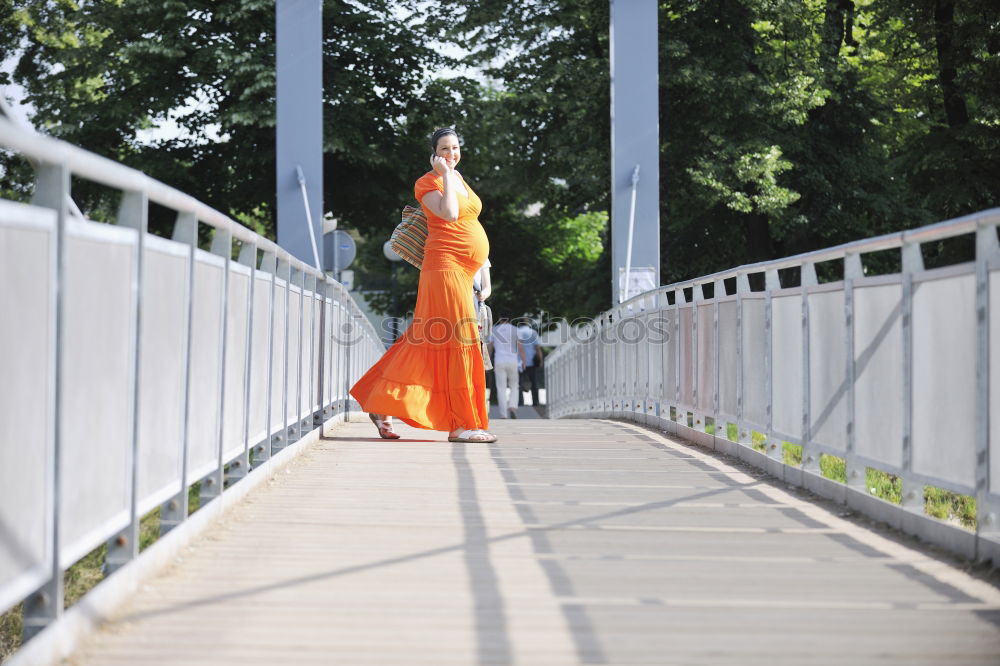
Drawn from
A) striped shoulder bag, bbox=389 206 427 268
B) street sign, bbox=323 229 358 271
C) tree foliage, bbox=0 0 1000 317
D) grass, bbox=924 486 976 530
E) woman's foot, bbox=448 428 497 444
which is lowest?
grass, bbox=924 486 976 530

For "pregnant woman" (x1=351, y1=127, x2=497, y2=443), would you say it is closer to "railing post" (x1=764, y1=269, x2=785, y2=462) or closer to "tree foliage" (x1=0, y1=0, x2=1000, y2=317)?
"railing post" (x1=764, y1=269, x2=785, y2=462)

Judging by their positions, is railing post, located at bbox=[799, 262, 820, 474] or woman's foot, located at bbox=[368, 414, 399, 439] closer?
railing post, located at bbox=[799, 262, 820, 474]

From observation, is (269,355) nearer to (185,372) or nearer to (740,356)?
(185,372)

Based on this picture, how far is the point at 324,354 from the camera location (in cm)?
1016

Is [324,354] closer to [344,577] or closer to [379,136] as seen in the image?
[344,577]

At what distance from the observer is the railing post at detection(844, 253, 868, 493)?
5.98 m

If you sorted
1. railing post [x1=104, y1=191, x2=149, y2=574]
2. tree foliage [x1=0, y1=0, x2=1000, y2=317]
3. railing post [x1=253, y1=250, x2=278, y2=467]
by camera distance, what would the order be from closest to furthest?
railing post [x1=104, y1=191, x2=149, y2=574]
railing post [x1=253, y1=250, x2=278, y2=467]
tree foliage [x1=0, y1=0, x2=1000, y2=317]

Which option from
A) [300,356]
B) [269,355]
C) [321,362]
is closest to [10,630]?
[321,362]

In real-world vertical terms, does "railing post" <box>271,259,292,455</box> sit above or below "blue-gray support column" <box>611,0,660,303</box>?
below

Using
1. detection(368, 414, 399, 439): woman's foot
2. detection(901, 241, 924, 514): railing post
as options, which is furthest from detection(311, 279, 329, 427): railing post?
detection(901, 241, 924, 514): railing post

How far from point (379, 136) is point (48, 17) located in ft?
25.2

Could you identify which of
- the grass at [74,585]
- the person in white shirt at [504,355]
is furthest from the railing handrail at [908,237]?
the person in white shirt at [504,355]

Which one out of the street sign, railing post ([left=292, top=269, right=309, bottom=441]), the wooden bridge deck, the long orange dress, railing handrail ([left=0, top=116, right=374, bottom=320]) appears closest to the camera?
railing handrail ([left=0, top=116, right=374, bottom=320])

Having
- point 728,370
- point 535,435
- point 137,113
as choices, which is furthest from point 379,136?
point 728,370
